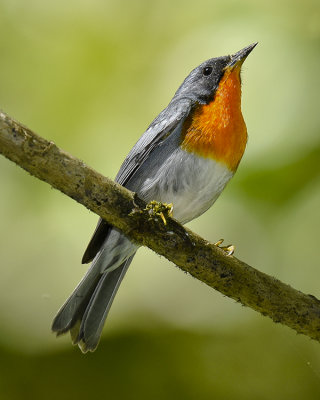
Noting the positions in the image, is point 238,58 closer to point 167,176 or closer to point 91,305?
point 167,176

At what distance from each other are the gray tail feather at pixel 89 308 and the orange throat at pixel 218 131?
2.83ft

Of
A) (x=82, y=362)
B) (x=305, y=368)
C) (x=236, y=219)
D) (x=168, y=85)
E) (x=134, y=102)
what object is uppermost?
(x=168, y=85)

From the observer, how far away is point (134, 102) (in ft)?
13.7

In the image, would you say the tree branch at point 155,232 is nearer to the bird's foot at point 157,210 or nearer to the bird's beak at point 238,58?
the bird's foot at point 157,210

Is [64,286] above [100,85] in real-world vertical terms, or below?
below

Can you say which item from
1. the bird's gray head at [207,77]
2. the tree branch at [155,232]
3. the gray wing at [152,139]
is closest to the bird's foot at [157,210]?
the tree branch at [155,232]

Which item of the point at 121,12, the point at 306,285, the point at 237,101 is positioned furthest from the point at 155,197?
the point at 121,12

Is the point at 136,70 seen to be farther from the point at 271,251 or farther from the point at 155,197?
the point at 271,251

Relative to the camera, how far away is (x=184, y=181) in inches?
134

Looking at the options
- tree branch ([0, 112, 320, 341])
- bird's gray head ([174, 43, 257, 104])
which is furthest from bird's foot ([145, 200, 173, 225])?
bird's gray head ([174, 43, 257, 104])

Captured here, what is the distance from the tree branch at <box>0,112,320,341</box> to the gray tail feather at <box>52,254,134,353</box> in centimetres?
72

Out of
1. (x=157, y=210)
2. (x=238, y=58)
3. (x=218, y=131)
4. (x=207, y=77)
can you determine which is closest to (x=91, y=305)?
→ (x=157, y=210)

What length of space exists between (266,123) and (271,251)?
2.62ft

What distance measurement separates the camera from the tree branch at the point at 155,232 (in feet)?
8.49
